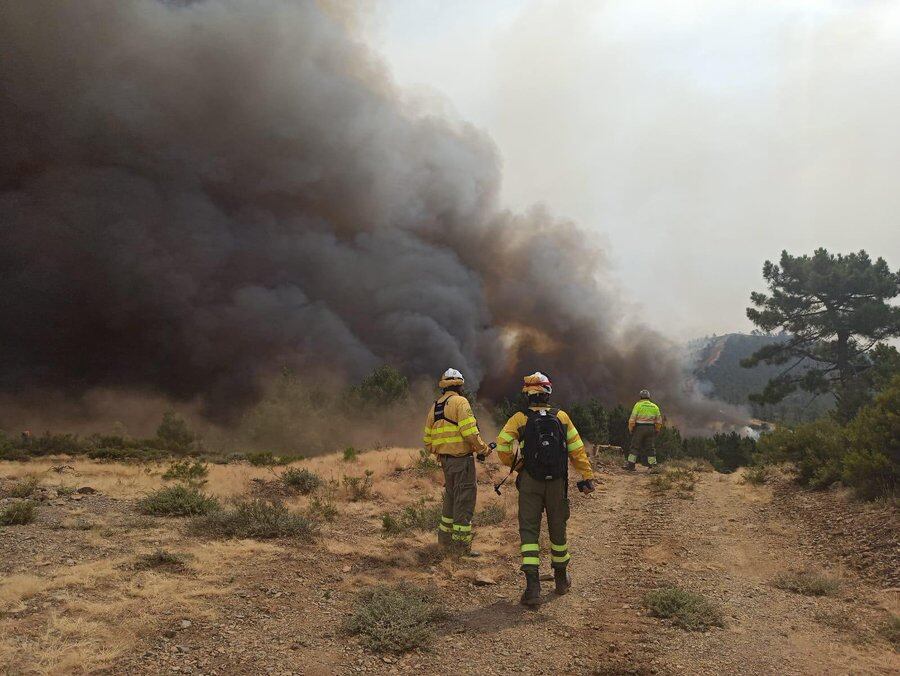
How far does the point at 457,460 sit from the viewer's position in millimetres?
6977

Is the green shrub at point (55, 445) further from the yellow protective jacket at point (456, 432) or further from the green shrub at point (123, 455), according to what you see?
the yellow protective jacket at point (456, 432)

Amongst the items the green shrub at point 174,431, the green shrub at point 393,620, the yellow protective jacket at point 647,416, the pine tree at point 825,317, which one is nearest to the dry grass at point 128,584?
the green shrub at point 393,620

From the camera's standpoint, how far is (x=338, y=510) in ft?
30.2

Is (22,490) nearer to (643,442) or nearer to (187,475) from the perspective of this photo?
(187,475)

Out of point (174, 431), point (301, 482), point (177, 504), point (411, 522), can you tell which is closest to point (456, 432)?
point (411, 522)

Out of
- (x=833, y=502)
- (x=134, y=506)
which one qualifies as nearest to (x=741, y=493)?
(x=833, y=502)

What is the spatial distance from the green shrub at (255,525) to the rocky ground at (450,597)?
255 mm

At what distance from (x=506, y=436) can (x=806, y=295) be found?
30.1m

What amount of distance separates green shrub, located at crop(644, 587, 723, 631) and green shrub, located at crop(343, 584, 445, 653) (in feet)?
6.53

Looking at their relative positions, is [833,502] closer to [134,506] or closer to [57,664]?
[57,664]

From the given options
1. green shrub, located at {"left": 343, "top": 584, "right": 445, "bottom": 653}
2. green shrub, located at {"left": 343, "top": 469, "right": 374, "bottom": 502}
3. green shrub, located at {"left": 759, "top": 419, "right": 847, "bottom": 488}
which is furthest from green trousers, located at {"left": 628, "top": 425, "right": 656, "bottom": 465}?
green shrub, located at {"left": 343, "top": 584, "right": 445, "bottom": 653}

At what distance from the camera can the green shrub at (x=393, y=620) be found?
4.20m

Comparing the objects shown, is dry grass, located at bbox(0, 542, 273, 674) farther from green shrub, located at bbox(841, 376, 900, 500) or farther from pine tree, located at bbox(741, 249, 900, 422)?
pine tree, located at bbox(741, 249, 900, 422)

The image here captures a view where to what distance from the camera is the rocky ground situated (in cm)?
393
